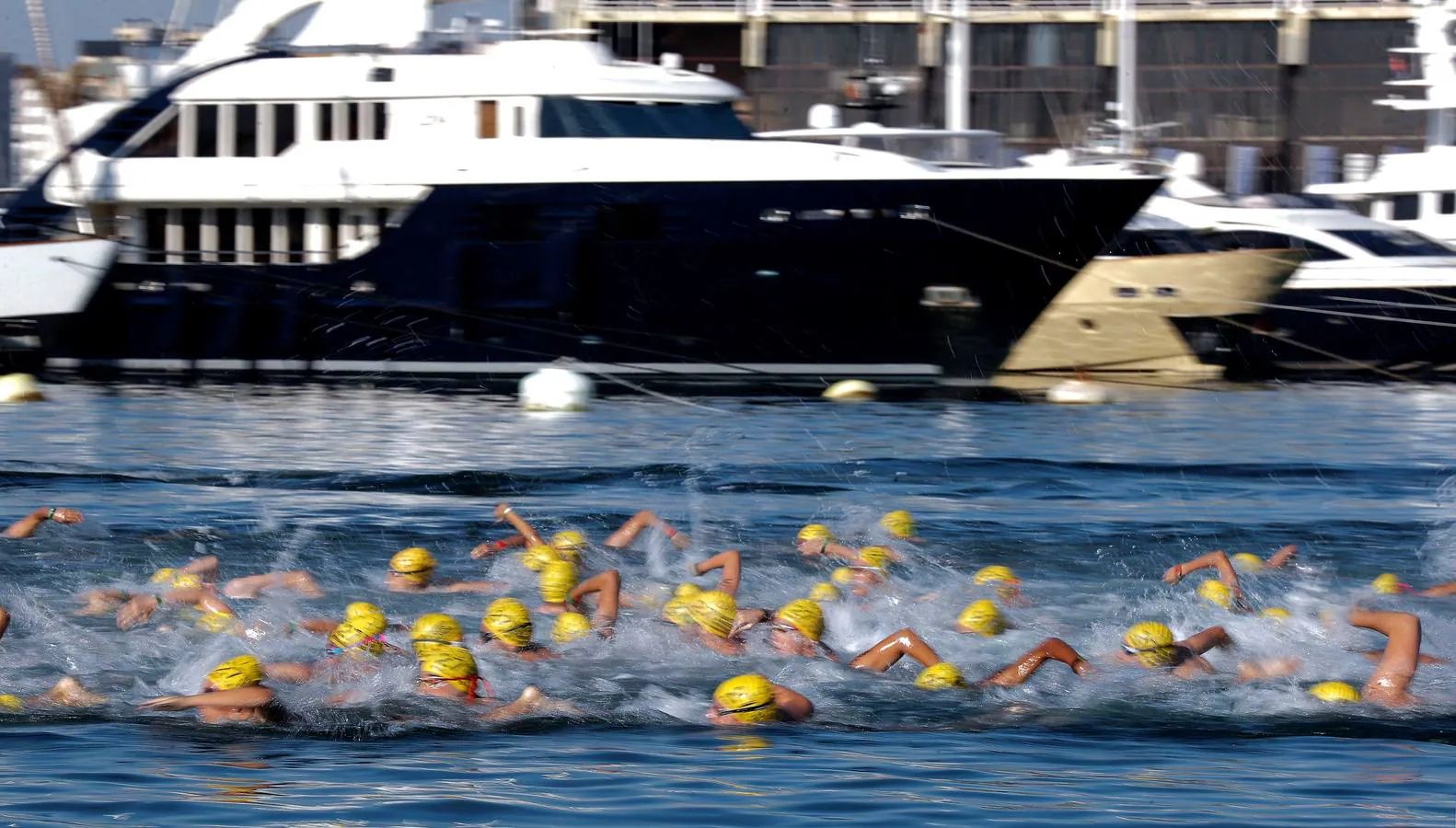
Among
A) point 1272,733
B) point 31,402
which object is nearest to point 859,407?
point 31,402

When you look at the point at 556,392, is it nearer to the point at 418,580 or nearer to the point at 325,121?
the point at 325,121

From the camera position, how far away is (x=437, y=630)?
10961 mm

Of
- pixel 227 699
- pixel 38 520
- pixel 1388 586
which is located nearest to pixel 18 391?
pixel 38 520

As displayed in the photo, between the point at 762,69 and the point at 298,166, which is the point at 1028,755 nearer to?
the point at 298,166

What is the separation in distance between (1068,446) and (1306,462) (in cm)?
254

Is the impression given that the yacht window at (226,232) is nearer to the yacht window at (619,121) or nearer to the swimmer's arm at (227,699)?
the yacht window at (619,121)

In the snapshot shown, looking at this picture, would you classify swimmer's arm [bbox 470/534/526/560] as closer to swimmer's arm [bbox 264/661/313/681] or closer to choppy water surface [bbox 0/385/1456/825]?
choppy water surface [bbox 0/385/1456/825]

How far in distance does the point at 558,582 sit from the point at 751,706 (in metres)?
3.13

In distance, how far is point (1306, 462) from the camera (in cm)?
1969

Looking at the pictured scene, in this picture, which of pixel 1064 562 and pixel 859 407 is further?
pixel 859 407

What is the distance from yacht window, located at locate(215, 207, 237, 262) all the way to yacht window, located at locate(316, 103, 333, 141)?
5.41 ft

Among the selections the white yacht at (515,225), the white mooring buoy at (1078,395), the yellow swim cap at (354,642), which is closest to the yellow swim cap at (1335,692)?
the yellow swim cap at (354,642)

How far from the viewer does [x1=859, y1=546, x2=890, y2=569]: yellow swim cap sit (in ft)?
46.4

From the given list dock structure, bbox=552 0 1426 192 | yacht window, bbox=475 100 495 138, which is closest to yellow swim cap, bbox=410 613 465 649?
yacht window, bbox=475 100 495 138
